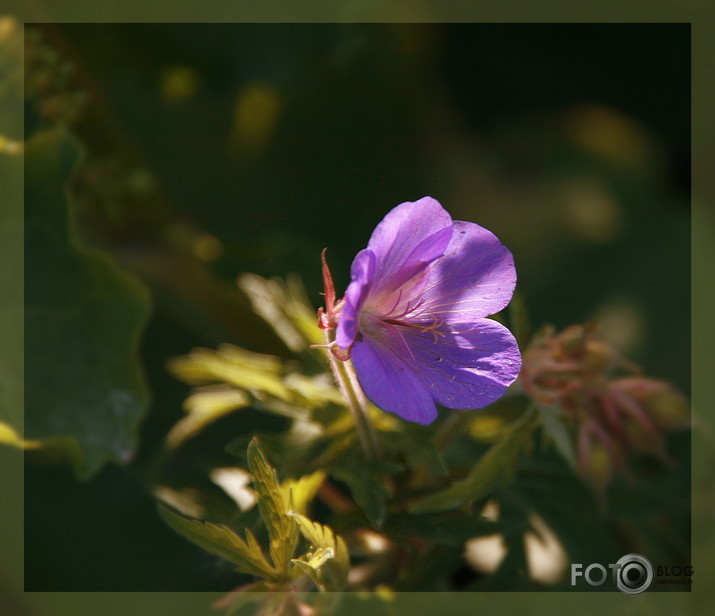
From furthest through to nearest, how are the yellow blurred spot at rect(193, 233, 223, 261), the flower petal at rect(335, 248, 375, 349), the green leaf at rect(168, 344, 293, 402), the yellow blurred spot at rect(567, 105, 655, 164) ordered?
the yellow blurred spot at rect(567, 105, 655, 164)
the yellow blurred spot at rect(193, 233, 223, 261)
the green leaf at rect(168, 344, 293, 402)
the flower petal at rect(335, 248, 375, 349)

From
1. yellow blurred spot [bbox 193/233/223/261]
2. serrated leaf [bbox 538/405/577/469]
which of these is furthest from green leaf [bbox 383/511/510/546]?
yellow blurred spot [bbox 193/233/223/261]

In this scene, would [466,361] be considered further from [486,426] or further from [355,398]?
[486,426]

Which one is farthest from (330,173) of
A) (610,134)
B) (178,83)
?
(610,134)

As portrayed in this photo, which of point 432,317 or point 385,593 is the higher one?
point 432,317

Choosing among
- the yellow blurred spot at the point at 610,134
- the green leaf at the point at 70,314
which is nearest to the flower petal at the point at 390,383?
the green leaf at the point at 70,314

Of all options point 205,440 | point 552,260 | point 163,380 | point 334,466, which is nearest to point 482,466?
point 334,466

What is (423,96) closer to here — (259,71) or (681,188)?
(259,71)

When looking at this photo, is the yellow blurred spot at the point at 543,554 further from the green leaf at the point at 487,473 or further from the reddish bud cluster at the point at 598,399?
the green leaf at the point at 487,473

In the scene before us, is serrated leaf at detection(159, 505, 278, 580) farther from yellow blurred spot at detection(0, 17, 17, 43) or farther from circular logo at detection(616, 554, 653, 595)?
yellow blurred spot at detection(0, 17, 17, 43)
